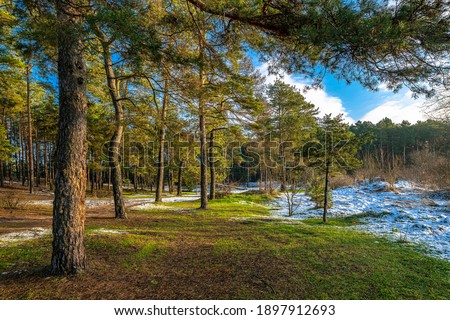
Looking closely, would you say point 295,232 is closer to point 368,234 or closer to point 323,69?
point 368,234

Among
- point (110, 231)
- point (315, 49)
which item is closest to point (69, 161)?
point (110, 231)

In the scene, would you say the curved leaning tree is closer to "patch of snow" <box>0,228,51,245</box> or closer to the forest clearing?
the forest clearing

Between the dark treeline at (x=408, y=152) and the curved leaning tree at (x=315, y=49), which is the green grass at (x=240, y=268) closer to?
the curved leaning tree at (x=315, y=49)

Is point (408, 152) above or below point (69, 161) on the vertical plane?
above

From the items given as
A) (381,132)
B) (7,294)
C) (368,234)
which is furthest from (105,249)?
(381,132)

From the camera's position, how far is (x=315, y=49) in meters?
4.00

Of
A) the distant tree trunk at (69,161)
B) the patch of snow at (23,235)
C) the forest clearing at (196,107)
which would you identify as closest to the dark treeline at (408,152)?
the forest clearing at (196,107)

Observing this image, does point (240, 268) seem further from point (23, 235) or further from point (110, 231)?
point (23, 235)

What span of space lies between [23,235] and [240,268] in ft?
17.7

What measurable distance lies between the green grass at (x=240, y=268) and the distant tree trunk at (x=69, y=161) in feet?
1.28

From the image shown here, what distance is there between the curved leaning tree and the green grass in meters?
0.72

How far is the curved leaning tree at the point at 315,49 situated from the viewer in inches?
117

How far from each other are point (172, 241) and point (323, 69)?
5136 millimetres

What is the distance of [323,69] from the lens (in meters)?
4.11
